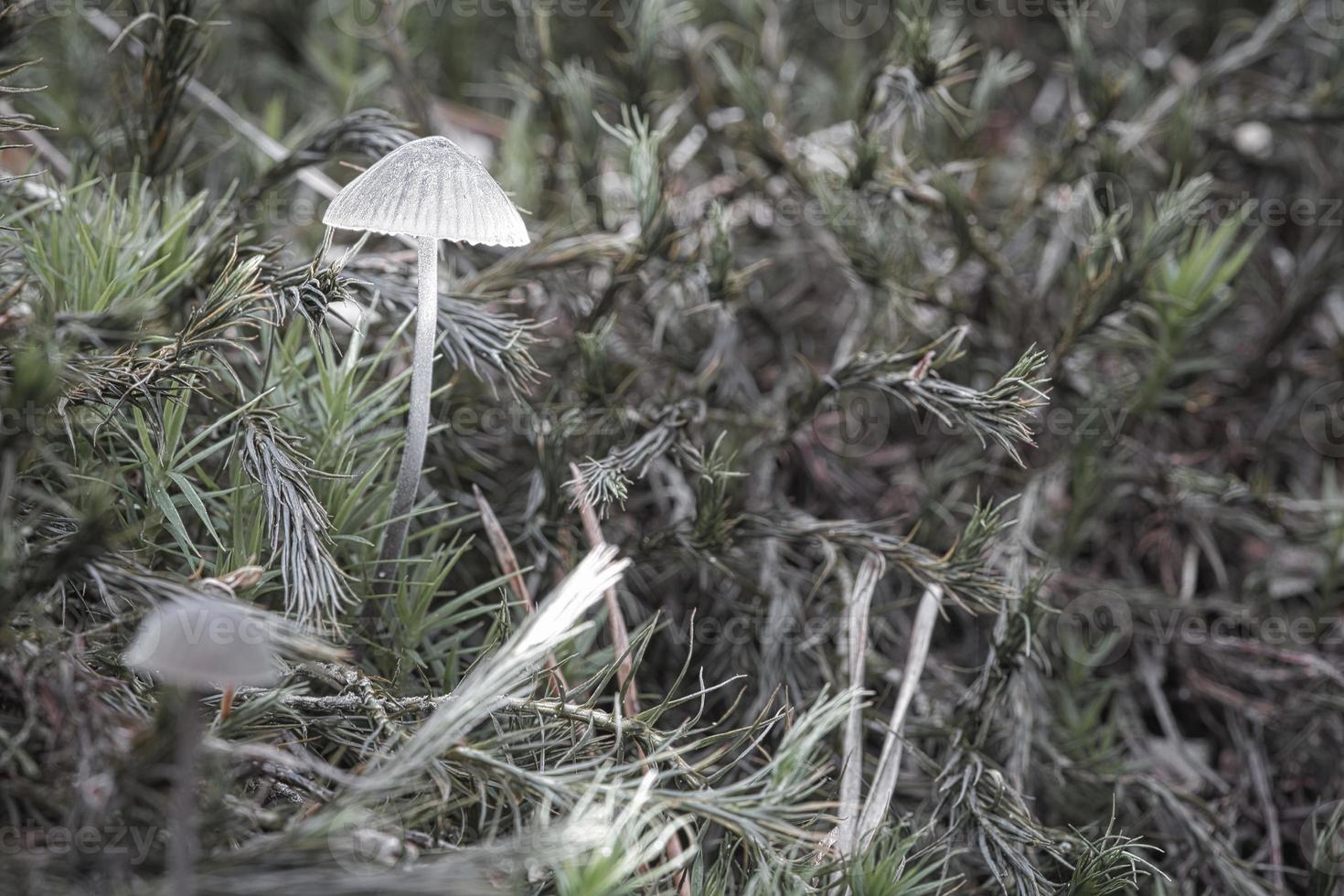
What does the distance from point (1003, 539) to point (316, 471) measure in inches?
55.5

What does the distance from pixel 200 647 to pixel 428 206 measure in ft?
2.20

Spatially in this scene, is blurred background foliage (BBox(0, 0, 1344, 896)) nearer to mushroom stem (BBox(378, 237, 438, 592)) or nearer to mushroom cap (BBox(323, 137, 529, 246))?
mushroom stem (BBox(378, 237, 438, 592))

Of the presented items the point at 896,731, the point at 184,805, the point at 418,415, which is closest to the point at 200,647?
the point at 184,805

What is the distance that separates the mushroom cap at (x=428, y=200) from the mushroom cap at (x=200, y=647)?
0.57 meters

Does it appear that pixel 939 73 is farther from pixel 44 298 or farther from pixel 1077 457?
pixel 44 298

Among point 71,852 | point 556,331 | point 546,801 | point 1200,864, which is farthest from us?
point 556,331

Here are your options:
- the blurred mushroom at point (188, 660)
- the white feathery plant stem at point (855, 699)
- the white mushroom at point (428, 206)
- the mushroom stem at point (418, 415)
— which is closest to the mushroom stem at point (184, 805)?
the blurred mushroom at point (188, 660)

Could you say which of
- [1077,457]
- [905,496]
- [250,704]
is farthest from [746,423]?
[250,704]

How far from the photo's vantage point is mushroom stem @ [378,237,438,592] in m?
1.43

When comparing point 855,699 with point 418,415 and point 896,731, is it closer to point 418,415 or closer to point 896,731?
point 896,731

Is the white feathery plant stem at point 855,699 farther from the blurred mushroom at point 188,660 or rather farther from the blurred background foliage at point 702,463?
the blurred mushroom at point 188,660

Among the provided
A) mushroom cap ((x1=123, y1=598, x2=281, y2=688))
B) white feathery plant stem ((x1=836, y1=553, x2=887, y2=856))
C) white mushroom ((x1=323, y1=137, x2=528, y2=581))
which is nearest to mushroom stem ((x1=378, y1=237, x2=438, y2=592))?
white mushroom ((x1=323, y1=137, x2=528, y2=581))

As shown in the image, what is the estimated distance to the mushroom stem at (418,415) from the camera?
1430 millimetres

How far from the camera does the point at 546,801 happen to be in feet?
4.01
